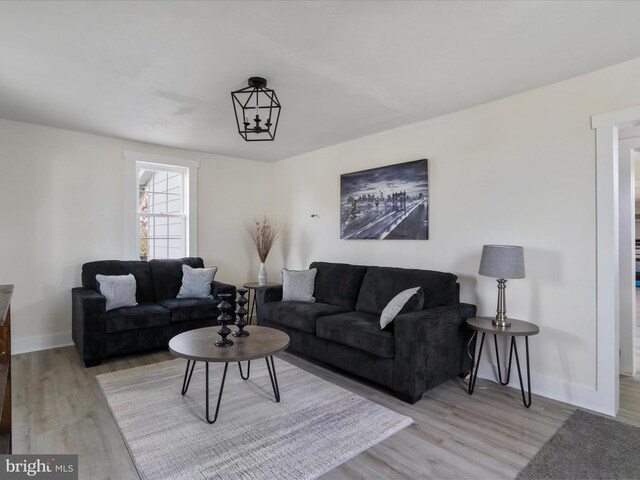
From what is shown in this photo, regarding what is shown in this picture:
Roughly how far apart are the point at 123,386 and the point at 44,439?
0.81m

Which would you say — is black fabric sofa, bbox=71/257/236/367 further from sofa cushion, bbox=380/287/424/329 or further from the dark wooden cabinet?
the dark wooden cabinet

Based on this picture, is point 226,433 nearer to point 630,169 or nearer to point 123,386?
point 123,386

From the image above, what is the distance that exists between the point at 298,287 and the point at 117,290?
194 centimetres

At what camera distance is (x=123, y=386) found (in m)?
2.99

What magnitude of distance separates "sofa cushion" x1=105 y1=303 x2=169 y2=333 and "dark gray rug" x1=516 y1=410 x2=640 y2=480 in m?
3.42

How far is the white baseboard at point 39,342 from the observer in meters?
3.86

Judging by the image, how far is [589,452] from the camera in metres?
2.10

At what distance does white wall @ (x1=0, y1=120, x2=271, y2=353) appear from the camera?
386 cm

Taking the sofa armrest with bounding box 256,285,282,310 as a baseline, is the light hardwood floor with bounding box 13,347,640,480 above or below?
below

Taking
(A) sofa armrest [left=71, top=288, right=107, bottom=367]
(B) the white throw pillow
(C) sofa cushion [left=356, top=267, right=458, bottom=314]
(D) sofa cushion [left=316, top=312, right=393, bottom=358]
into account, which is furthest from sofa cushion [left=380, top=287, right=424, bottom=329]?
(A) sofa armrest [left=71, top=288, right=107, bottom=367]

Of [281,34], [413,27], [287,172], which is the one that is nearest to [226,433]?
[281,34]

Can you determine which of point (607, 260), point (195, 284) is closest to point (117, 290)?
point (195, 284)

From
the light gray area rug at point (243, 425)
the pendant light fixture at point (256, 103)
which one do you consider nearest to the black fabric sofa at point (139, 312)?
the light gray area rug at point (243, 425)

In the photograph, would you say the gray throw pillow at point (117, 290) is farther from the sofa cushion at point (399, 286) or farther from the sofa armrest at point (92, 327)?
the sofa cushion at point (399, 286)
